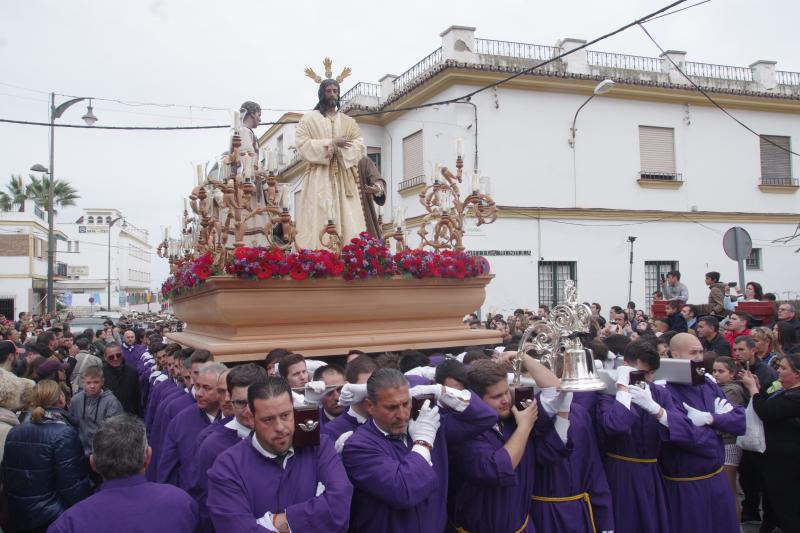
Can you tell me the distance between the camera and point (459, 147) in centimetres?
771

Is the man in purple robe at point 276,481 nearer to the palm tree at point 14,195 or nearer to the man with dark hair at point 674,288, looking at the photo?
the man with dark hair at point 674,288

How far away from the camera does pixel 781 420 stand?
4887 mm

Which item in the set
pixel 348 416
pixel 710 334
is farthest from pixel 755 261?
pixel 348 416

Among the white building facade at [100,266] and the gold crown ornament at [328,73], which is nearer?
the gold crown ornament at [328,73]

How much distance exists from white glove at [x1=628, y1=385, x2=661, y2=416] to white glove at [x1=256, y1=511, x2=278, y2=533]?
227cm

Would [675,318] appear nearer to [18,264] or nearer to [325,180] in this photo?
[325,180]

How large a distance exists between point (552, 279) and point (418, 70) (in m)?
7.38

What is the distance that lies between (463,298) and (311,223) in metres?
1.98

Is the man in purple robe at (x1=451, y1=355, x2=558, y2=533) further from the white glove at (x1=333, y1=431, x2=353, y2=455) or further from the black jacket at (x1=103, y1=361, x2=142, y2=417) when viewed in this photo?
the black jacket at (x1=103, y1=361, x2=142, y2=417)

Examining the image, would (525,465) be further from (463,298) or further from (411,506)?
(463,298)

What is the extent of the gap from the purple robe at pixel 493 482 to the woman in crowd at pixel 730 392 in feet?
8.24

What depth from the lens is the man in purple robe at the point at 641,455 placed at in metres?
4.18

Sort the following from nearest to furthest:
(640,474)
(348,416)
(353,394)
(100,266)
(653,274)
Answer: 1. (353,394)
2. (348,416)
3. (640,474)
4. (653,274)
5. (100,266)

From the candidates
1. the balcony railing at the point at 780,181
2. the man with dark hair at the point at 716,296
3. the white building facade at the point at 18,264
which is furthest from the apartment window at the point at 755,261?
the white building facade at the point at 18,264
